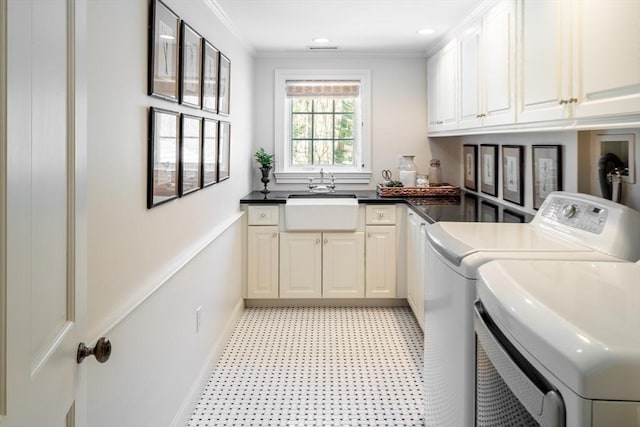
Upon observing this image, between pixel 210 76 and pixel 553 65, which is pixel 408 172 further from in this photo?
pixel 553 65

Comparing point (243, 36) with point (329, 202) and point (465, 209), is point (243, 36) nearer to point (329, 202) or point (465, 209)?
point (329, 202)

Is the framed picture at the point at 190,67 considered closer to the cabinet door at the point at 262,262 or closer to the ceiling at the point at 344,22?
the ceiling at the point at 344,22

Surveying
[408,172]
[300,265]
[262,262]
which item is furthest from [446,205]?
[262,262]

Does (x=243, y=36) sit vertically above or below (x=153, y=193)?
above

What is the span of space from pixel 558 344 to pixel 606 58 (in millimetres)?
1223

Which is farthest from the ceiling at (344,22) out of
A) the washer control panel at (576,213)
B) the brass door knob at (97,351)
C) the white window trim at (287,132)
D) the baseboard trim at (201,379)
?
the brass door knob at (97,351)

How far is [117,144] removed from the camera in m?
1.68

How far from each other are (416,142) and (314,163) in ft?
3.27

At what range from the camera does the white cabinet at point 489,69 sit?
2672mm

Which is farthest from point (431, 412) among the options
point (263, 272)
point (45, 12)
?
point (263, 272)

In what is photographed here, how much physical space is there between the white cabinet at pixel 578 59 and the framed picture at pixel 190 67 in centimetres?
159

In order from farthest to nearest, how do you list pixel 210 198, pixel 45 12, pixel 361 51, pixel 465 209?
pixel 361 51
pixel 465 209
pixel 210 198
pixel 45 12

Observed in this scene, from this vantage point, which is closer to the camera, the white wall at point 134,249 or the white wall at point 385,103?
the white wall at point 134,249

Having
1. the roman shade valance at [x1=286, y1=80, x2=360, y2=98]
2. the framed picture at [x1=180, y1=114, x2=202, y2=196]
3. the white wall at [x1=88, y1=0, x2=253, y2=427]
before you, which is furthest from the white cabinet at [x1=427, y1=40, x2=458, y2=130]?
the framed picture at [x1=180, y1=114, x2=202, y2=196]
